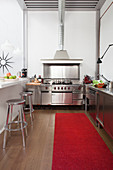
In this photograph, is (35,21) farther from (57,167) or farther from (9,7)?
(57,167)

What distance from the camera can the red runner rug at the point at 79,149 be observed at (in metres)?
1.81

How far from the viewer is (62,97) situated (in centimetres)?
477

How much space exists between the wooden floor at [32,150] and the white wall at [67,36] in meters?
3.00

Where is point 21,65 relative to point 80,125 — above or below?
above

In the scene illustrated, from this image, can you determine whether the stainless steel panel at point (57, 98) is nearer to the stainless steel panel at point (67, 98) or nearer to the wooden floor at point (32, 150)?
the stainless steel panel at point (67, 98)

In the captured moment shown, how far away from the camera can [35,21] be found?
5.29 metres

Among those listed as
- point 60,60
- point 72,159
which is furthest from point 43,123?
point 60,60

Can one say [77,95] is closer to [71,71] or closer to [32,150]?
[71,71]

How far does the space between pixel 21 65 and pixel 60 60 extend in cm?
148

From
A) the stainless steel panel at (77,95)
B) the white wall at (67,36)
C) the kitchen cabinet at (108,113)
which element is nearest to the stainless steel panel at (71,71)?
the white wall at (67,36)

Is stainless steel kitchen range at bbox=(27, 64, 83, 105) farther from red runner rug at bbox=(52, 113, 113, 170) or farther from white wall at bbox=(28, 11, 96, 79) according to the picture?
red runner rug at bbox=(52, 113, 113, 170)

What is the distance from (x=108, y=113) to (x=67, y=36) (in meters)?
3.67

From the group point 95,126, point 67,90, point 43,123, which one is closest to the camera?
point 95,126

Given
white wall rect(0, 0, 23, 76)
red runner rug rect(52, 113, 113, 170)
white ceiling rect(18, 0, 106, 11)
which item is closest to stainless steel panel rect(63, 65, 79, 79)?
white wall rect(0, 0, 23, 76)
